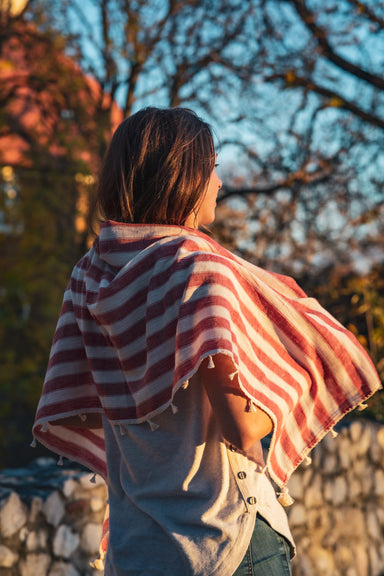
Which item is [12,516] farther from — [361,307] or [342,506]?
[361,307]

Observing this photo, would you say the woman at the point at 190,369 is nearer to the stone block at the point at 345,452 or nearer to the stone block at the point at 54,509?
the stone block at the point at 54,509

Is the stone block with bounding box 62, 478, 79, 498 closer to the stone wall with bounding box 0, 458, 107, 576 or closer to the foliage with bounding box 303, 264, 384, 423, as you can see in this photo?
the stone wall with bounding box 0, 458, 107, 576

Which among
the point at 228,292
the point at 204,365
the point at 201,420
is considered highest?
the point at 228,292

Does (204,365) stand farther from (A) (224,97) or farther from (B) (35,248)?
(B) (35,248)

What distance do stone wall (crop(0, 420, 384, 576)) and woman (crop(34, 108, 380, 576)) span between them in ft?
5.19

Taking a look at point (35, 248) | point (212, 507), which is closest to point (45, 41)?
point (35, 248)

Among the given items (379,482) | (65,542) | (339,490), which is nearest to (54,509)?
(65,542)

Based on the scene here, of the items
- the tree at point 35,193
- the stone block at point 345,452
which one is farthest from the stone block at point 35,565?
the tree at point 35,193

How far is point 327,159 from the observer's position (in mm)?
5887

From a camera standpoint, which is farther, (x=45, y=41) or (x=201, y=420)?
(x=45, y=41)

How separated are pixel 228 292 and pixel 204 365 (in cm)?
15

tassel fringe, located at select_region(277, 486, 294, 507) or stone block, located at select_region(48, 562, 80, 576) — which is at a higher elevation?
tassel fringe, located at select_region(277, 486, 294, 507)

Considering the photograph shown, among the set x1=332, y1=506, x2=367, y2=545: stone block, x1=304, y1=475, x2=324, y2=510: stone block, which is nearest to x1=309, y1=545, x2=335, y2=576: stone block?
x1=332, y1=506, x2=367, y2=545: stone block

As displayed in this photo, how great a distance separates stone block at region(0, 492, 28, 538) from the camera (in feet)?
9.01
